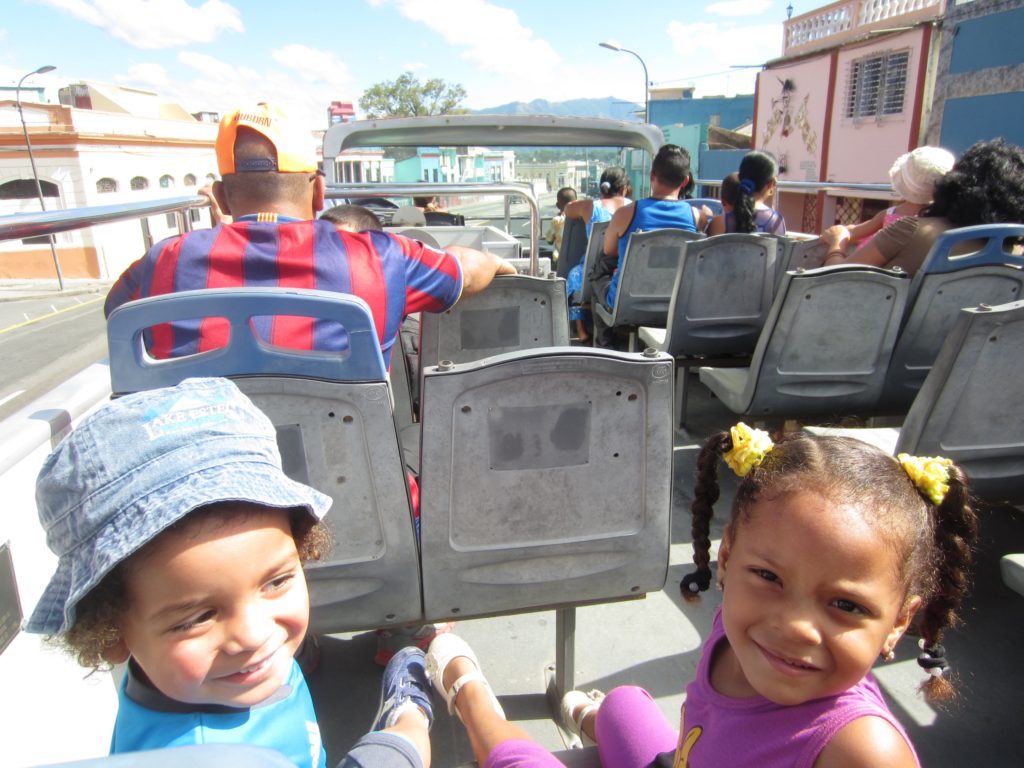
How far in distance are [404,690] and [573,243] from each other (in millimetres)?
5478

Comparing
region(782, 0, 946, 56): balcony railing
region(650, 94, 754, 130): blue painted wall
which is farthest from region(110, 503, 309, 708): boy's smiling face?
region(650, 94, 754, 130): blue painted wall

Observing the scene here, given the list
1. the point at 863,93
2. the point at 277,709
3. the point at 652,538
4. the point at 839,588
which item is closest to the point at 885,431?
the point at 652,538

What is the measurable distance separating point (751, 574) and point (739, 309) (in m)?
2.88

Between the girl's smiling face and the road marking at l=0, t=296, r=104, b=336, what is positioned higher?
the girl's smiling face

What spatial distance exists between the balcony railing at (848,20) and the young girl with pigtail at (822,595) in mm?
15814

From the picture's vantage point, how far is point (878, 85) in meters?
15.0

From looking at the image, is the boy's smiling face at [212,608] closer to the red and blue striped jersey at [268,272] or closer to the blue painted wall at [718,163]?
the red and blue striped jersey at [268,272]

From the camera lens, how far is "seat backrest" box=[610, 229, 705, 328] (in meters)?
4.17

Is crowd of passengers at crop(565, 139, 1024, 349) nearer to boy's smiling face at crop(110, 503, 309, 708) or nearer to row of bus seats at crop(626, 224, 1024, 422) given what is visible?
row of bus seats at crop(626, 224, 1024, 422)

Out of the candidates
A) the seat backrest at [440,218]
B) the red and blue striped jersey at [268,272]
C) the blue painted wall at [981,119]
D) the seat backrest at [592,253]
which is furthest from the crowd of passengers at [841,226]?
the blue painted wall at [981,119]

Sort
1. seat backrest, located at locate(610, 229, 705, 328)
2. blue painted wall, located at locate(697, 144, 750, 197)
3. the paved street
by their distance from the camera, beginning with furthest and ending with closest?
blue painted wall, located at locate(697, 144, 750, 197), the paved street, seat backrest, located at locate(610, 229, 705, 328)

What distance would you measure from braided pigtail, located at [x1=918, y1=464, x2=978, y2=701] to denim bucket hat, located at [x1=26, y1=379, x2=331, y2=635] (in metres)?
1.18

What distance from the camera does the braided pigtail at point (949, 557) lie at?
1205 millimetres

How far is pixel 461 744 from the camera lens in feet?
6.21
